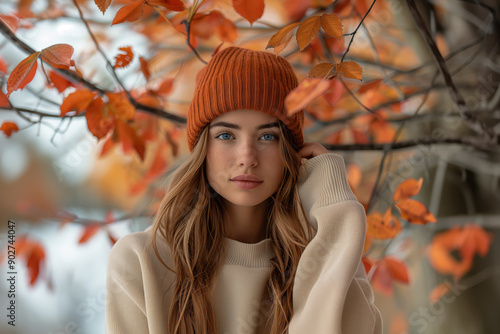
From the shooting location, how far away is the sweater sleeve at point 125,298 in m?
1.01

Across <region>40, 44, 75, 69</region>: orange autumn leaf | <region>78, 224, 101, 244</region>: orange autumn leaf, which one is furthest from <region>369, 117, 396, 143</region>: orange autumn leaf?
<region>40, 44, 75, 69</region>: orange autumn leaf

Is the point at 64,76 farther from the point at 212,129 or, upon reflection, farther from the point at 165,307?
the point at 165,307

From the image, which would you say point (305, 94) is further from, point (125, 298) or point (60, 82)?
point (60, 82)

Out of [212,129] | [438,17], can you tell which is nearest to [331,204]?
[212,129]

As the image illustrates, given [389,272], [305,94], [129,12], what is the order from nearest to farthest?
[305,94] → [129,12] → [389,272]

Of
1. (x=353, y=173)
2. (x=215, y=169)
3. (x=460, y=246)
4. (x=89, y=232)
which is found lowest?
(x=460, y=246)

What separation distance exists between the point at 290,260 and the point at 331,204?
0.19 meters

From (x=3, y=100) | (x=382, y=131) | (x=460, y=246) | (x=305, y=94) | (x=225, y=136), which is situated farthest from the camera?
(x=460, y=246)

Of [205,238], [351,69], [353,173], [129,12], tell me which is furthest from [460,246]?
[129,12]

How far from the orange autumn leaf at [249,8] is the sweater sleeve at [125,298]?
0.56 metres

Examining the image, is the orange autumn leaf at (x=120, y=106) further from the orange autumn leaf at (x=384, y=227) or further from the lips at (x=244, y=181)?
the orange autumn leaf at (x=384, y=227)

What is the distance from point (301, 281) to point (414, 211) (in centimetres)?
38

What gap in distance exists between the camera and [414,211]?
120cm

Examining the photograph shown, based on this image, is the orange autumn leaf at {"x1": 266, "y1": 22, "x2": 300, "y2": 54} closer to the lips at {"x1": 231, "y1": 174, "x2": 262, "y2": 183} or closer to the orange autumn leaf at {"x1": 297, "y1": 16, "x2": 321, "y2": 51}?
the orange autumn leaf at {"x1": 297, "y1": 16, "x2": 321, "y2": 51}
